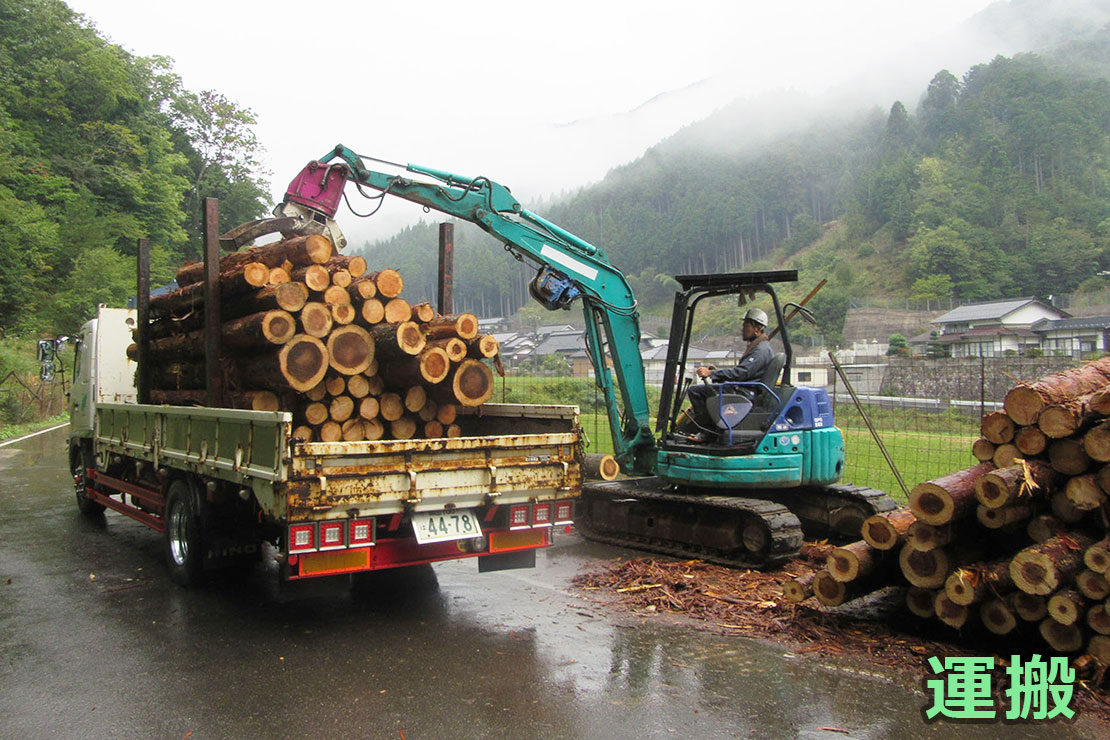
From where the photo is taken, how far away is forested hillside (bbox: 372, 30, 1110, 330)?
7425 centimetres

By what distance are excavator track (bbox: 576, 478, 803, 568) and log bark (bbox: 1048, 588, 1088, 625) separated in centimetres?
255

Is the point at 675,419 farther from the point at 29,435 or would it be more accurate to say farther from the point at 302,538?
the point at 29,435

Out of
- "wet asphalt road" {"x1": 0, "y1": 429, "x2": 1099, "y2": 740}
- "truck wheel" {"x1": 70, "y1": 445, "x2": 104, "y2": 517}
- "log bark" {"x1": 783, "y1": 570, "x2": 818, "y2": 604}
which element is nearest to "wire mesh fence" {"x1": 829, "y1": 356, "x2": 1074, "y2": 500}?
"log bark" {"x1": 783, "y1": 570, "x2": 818, "y2": 604}

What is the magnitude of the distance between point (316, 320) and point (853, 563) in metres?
4.22

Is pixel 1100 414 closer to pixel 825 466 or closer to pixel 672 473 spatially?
pixel 825 466

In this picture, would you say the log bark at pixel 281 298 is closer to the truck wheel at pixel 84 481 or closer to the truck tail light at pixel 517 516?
the truck tail light at pixel 517 516

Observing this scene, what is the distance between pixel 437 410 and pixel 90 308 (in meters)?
30.0

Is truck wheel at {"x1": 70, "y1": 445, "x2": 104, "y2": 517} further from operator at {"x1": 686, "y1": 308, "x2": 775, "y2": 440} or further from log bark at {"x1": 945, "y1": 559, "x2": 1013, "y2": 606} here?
log bark at {"x1": 945, "y1": 559, "x2": 1013, "y2": 606}

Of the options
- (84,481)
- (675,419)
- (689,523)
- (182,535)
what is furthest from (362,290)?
(84,481)

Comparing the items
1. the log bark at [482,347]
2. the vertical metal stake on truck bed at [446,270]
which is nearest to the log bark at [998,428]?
the log bark at [482,347]

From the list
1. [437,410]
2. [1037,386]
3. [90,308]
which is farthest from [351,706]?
[90,308]

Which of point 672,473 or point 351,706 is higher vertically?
point 672,473

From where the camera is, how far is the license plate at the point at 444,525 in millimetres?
5461

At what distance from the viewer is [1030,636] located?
16.6 ft
